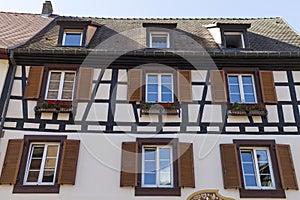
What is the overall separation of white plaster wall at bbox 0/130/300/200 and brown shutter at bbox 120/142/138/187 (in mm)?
123

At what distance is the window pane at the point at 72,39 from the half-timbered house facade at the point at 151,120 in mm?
34

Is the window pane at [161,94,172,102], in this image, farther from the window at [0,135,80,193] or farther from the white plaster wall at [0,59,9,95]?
the white plaster wall at [0,59,9,95]

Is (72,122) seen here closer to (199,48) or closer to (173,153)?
(173,153)

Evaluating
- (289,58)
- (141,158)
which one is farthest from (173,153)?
(289,58)

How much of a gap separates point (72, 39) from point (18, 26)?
267cm

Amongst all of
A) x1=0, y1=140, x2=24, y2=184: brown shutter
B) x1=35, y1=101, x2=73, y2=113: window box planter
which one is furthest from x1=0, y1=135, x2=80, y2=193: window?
x1=35, y1=101, x2=73, y2=113: window box planter

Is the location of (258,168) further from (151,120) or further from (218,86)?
(151,120)

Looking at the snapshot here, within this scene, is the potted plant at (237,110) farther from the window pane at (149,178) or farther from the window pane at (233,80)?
the window pane at (149,178)

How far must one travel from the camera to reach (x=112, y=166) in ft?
31.7

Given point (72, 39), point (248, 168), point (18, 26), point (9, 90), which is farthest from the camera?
point (18, 26)

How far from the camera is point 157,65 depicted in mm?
11617

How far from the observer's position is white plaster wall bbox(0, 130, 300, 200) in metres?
9.20

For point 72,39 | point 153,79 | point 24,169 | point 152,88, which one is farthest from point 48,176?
point 72,39

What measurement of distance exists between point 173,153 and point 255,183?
2122mm
